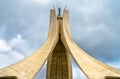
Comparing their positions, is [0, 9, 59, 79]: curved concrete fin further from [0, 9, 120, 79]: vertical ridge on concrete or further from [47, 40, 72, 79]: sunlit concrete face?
[47, 40, 72, 79]: sunlit concrete face

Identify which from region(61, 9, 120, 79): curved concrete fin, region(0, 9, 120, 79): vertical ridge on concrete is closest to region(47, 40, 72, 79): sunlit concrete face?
region(0, 9, 120, 79): vertical ridge on concrete

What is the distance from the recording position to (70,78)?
76.3 feet

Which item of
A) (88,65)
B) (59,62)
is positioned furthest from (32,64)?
(59,62)

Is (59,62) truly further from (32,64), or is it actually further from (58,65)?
(32,64)

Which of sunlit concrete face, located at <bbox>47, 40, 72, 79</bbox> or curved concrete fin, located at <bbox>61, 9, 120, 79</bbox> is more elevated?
sunlit concrete face, located at <bbox>47, 40, 72, 79</bbox>

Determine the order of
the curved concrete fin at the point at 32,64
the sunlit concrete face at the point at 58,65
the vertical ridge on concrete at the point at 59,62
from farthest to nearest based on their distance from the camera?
the sunlit concrete face at the point at 58,65 → the vertical ridge on concrete at the point at 59,62 → the curved concrete fin at the point at 32,64

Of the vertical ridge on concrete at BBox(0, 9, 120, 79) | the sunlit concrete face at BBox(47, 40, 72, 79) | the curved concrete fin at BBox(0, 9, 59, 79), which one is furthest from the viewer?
the sunlit concrete face at BBox(47, 40, 72, 79)

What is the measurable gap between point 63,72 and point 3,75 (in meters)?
9.67

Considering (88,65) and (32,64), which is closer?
(32,64)

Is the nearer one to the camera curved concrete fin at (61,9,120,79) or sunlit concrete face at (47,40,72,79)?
curved concrete fin at (61,9,120,79)

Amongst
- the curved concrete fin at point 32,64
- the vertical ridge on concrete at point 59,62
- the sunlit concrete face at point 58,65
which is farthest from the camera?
the sunlit concrete face at point 58,65

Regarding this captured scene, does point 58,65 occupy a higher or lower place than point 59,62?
lower

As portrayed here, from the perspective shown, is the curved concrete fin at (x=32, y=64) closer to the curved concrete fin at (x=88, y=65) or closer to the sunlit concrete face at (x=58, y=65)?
the curved concrete fin at (x=88, y=65)

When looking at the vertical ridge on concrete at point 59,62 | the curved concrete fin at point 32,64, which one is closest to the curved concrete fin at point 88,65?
the vertical ridge on concrete at point 59,62
